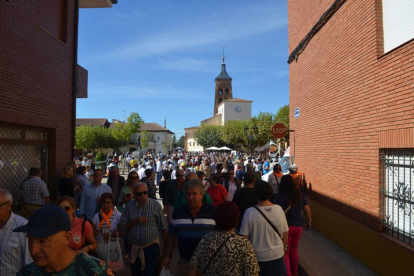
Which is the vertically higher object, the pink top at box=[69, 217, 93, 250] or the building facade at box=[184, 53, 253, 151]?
the building facade at box=[184, 53, 253, 151]

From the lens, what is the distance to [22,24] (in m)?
7.10

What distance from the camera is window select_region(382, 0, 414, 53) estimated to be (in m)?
5.25

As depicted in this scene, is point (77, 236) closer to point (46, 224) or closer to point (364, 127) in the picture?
point (46, 224)

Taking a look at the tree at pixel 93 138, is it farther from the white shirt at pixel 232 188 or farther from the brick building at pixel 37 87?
the white shirt at pixel 232 188

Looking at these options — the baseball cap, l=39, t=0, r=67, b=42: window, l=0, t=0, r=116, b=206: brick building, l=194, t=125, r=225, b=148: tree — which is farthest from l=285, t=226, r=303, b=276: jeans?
l=194, t=125, r=225, b=148: tree

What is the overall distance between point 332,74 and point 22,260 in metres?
7.58

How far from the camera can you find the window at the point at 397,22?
5254mm

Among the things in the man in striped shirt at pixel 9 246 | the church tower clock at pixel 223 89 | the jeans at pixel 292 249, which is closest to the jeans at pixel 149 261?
the man in striped shirt at pixel 9 246

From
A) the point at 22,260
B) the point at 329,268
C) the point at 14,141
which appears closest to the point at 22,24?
the point at 14,141

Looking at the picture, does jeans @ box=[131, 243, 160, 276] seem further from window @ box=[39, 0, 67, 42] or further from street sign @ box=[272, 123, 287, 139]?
street sign @ box=[272, 123, 287, 139]

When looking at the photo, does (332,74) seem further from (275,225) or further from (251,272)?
(251,272)

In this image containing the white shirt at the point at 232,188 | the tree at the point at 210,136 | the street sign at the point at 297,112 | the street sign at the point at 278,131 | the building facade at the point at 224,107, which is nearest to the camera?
the white shirt at the point at 232,188

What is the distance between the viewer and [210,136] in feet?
238

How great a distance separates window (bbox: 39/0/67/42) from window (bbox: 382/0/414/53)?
747cm
